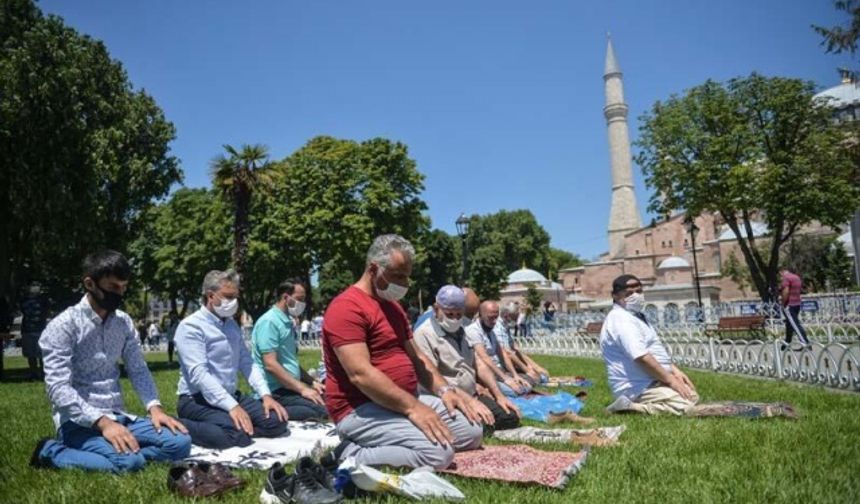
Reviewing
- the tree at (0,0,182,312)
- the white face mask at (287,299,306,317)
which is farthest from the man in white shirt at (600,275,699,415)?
the tree at (0,0,182,312)

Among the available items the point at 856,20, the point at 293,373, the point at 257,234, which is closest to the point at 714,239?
the point at 257,234

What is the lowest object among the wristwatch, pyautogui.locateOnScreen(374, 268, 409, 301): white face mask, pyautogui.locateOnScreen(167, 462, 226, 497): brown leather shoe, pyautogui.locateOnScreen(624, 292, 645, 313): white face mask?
pyautogui.locateOnScreen(167, 462, 226, 497): brown leather shoe

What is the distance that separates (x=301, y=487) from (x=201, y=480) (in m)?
0.82

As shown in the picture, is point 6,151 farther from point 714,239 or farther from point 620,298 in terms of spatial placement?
point 714,239

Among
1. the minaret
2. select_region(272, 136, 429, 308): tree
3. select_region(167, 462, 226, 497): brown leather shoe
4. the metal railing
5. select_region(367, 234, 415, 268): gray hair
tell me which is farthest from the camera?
the minaret

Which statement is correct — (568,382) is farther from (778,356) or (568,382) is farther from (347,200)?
(347,200)

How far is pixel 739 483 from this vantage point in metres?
3.86

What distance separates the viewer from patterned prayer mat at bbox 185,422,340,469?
5.20 meters

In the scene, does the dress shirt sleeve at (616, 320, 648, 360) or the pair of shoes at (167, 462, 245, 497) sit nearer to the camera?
the pair of shoes at (167, 462, 245, 497)

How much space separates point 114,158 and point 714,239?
6534cm

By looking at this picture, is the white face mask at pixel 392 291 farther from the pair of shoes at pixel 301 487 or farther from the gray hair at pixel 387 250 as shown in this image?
the pair of shoes at pixel 301 487

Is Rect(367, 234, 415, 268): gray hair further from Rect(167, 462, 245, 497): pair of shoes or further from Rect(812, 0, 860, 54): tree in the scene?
Rect(812, 0, 860, 54): tree

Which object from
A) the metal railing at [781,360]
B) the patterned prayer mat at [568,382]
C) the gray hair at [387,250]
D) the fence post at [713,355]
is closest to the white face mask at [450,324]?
the gray hair at [387,250]

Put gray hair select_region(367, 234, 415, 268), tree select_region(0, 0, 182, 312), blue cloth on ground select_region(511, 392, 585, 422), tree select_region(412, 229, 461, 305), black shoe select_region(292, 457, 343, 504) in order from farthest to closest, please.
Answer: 1. tree select_region(412, 229, 461, 305)
2. tree select_region(0, 0, 182, 312)
3. blue cloth on ground select_region(511, 392, 585, 422)
4. gray hair select_region(367, 234, 415, 268)
5. black shoe select_region(292, 457, 343, 504)
